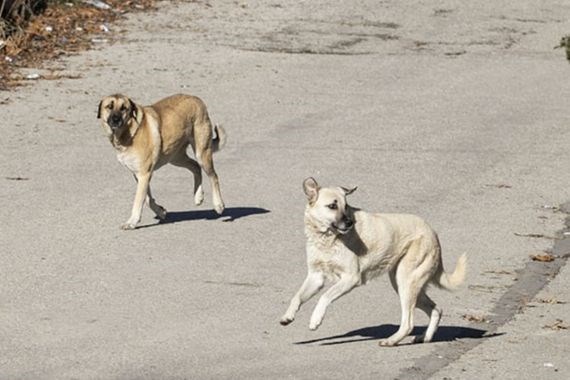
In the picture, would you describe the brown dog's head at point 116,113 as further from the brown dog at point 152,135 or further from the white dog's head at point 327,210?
the white dog's head at point 327,210

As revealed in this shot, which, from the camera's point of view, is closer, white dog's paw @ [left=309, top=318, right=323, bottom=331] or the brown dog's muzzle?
white dog's paw @ [left=309, top=318, right=323, bottom=331]

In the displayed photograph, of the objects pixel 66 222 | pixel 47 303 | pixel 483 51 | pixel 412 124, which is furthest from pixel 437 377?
pixel 483 51

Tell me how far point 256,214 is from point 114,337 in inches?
190

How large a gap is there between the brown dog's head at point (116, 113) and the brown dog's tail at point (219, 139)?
3.82 feet

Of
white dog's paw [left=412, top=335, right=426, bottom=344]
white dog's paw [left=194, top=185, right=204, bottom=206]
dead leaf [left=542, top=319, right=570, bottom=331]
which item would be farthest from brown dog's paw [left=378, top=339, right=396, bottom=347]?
white dog's paw [left=194, top=185, right=204, bottom=206]

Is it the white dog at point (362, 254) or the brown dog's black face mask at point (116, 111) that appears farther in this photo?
the brown dog's black face mask at point (116, 111)

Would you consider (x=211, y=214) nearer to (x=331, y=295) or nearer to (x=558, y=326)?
(x=558, y=326)

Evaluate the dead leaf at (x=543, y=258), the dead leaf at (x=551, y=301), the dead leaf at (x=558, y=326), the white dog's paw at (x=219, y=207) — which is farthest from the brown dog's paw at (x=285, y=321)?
the white dog's paw at (x=219, y=207)

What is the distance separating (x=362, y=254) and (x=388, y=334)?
0.86 m

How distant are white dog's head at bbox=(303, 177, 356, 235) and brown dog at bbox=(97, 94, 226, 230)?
4022 mm

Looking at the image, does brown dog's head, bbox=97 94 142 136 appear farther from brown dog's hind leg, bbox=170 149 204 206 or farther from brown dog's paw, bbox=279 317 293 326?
brown dog's paw, bbox=279 317 293 326

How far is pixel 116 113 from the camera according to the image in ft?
50.0

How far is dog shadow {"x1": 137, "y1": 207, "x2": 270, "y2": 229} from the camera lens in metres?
15.9

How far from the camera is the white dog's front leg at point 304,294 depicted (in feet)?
37.6
